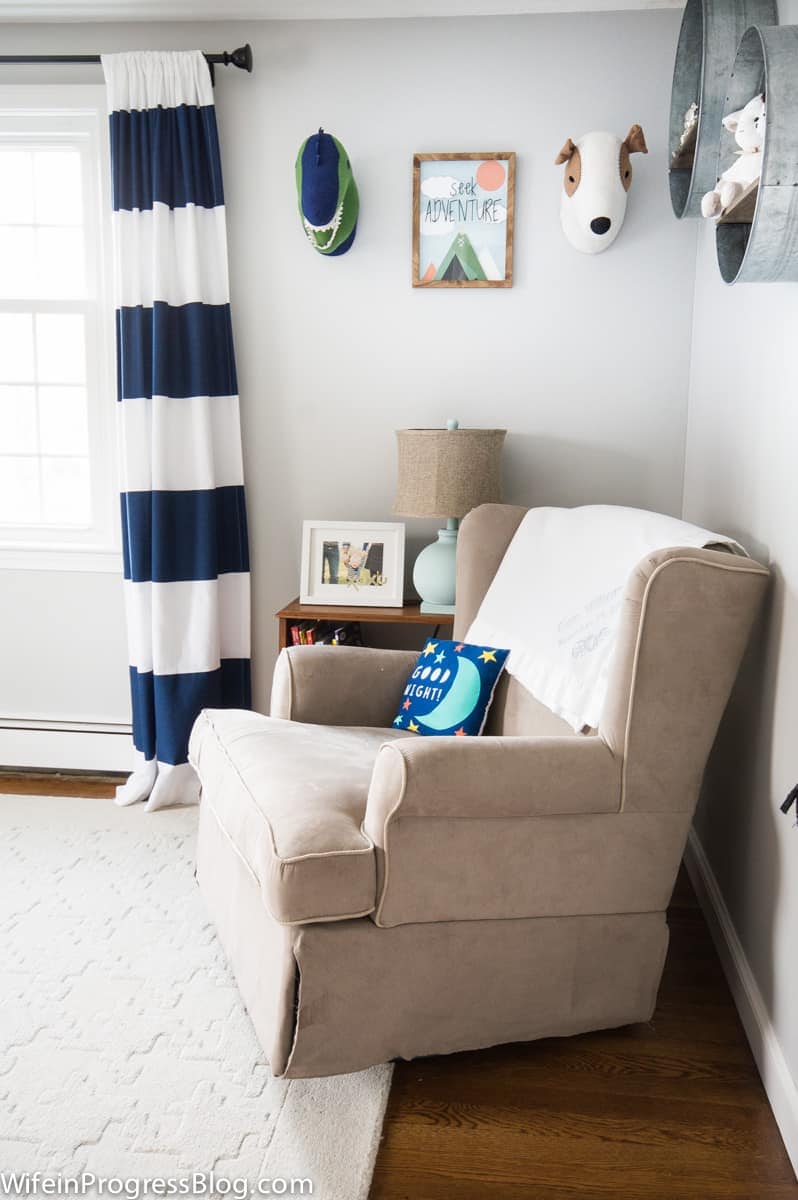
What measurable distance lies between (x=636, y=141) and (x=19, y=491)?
7.28 feet

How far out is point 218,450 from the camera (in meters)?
3.03

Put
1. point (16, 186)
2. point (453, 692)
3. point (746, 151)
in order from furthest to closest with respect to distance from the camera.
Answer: point (16, 186)
point (453, 692)
point (746, 151)

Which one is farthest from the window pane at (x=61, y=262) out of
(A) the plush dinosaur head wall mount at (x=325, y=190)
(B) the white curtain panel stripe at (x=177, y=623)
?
(B) the white curtain panel stripe at (x=177, y=623)

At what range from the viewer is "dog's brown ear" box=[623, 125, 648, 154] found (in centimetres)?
265

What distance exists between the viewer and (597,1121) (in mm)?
1673

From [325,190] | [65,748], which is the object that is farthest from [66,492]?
[325,190]

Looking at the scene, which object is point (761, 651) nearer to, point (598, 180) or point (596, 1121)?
point (596, 1121)

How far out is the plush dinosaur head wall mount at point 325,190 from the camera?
9.14 feet

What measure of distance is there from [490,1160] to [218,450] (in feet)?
6.94

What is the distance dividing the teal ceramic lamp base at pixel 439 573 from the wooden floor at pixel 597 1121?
48.2 inches

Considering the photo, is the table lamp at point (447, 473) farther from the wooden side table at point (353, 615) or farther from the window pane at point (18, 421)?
the window pane at point (18, 421)

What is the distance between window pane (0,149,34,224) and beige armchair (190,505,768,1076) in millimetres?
2214

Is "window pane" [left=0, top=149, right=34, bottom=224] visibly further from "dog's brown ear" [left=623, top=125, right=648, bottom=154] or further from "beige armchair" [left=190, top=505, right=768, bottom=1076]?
"beige armchair" [left=190, top=505, right=768, bottom=1076]

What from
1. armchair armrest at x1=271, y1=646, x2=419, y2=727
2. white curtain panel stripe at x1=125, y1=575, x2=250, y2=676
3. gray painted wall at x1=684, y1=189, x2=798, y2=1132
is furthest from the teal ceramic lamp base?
gray painted wall at x1=684, y1=189, x2=798, y2=1132
